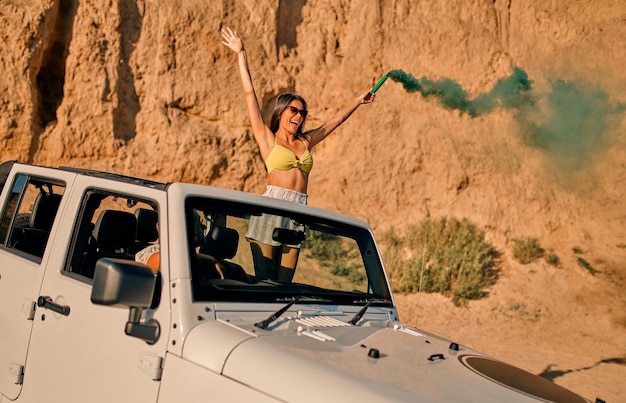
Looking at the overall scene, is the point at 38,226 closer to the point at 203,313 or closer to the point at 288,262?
the point at 288,262

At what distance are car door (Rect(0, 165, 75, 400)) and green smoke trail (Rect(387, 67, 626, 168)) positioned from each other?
9988 mm

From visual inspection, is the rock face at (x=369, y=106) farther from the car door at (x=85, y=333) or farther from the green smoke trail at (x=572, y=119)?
the car door at (x=85, y=333)

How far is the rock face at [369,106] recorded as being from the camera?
1265 centimetres

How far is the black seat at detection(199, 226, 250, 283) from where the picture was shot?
3.01 meters

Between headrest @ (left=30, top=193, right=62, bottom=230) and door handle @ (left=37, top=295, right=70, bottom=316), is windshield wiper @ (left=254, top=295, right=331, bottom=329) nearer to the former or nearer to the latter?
door handle @ (left=37, top=295, right=70, bottom=316)

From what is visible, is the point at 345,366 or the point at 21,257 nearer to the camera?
the point at 345,366

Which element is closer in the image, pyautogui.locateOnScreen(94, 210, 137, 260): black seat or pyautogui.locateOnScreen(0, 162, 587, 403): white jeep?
pyautogui.locateOnScreen(0, 162, 587, 403): white jeep

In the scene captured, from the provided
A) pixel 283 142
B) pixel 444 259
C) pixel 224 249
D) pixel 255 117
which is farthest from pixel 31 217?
pixel 444 259

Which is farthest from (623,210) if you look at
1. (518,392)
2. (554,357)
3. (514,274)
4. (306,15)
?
(518,392)

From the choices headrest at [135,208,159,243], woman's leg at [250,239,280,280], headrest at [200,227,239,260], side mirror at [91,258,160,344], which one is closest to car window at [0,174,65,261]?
headrest at [135,208,159,243]

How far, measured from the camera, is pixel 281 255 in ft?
10.8

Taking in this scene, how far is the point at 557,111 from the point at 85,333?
41.7ft

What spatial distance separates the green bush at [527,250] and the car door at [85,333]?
1094 centimetres

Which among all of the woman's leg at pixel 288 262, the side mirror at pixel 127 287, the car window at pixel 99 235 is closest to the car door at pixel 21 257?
the car window at pixel 99 235
